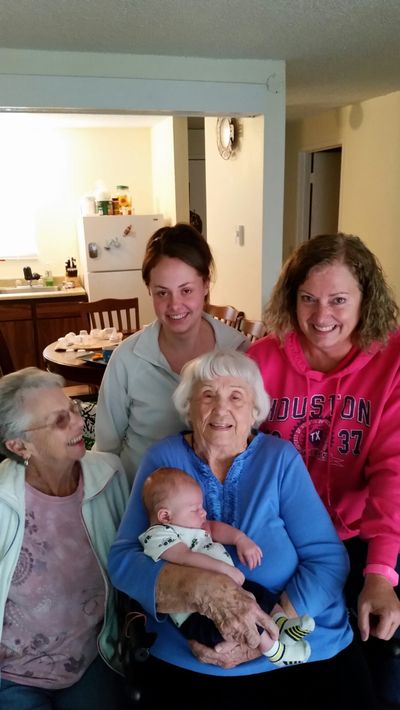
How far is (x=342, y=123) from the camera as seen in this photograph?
4.48 meters

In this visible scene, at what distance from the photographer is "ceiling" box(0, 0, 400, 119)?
2.07m

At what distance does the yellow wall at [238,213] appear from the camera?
324cm

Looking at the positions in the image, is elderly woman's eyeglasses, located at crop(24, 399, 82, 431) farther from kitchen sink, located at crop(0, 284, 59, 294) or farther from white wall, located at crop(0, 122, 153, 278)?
white wall, located at crop(0, 122, 153, 278)

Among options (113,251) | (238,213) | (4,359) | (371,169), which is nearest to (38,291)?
(113,251)

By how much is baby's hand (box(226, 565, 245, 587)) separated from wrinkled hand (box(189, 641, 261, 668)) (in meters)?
0.12

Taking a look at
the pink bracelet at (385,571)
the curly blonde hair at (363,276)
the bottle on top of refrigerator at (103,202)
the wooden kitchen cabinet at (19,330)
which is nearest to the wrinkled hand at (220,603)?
the pink bracelet at (385,571)

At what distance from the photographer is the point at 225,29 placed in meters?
2.35

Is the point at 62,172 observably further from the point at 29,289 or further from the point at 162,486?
the point at 162,486

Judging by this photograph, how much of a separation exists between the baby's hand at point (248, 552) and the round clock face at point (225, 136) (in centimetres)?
308

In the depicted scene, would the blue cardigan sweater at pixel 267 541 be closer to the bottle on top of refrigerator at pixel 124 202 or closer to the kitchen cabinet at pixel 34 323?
the kitchen cabinet at pixel 34 323

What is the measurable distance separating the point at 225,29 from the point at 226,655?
2.50 meters

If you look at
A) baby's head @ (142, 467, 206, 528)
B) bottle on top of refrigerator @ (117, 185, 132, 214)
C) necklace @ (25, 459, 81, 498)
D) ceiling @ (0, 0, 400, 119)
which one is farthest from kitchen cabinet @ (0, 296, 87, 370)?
baby's head @ (142, 467, 206, 528)

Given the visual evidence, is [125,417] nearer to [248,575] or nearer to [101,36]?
[248,575]

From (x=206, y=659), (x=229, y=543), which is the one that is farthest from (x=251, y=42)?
(x=206, y=659)
